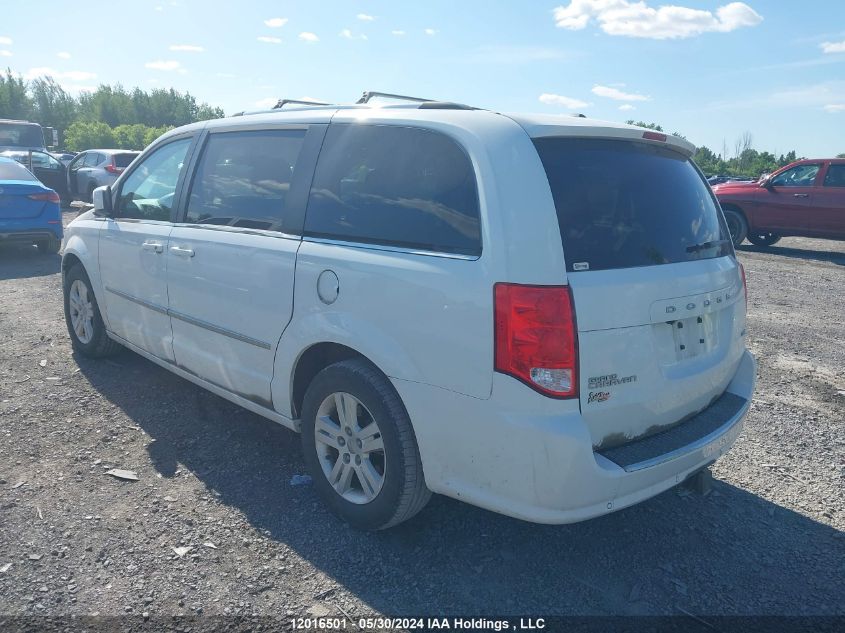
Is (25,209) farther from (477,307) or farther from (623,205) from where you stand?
(623,205)

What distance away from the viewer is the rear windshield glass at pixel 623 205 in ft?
8.65

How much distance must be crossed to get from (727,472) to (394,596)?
2193 millimetres

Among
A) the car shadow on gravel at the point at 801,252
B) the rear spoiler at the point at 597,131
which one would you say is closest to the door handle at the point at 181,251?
the rear spoiler at the point at 597,131

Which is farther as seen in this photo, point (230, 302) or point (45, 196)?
point (45, 196)

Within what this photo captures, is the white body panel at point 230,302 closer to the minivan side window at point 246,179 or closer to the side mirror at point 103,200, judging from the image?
the minivan side window at point 246,179

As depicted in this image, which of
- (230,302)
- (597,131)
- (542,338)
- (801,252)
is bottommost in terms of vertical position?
(801,252)

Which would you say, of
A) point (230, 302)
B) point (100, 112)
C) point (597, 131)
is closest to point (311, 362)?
point (230, 302)

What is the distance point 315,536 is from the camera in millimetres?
3160

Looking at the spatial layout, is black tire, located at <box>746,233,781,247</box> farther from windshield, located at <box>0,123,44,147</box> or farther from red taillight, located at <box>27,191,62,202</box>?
windshield, located at <box>0,123,44,147</box>

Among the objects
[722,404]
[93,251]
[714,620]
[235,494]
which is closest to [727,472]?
[722,404]

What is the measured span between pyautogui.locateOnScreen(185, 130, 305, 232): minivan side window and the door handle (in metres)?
0.18

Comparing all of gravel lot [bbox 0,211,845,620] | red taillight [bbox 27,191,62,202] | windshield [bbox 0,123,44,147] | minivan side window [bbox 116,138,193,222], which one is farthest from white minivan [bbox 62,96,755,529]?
windshield [bbox 0,123,44,147]

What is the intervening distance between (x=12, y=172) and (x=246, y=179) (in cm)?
867

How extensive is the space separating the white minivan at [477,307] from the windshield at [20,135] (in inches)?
833
